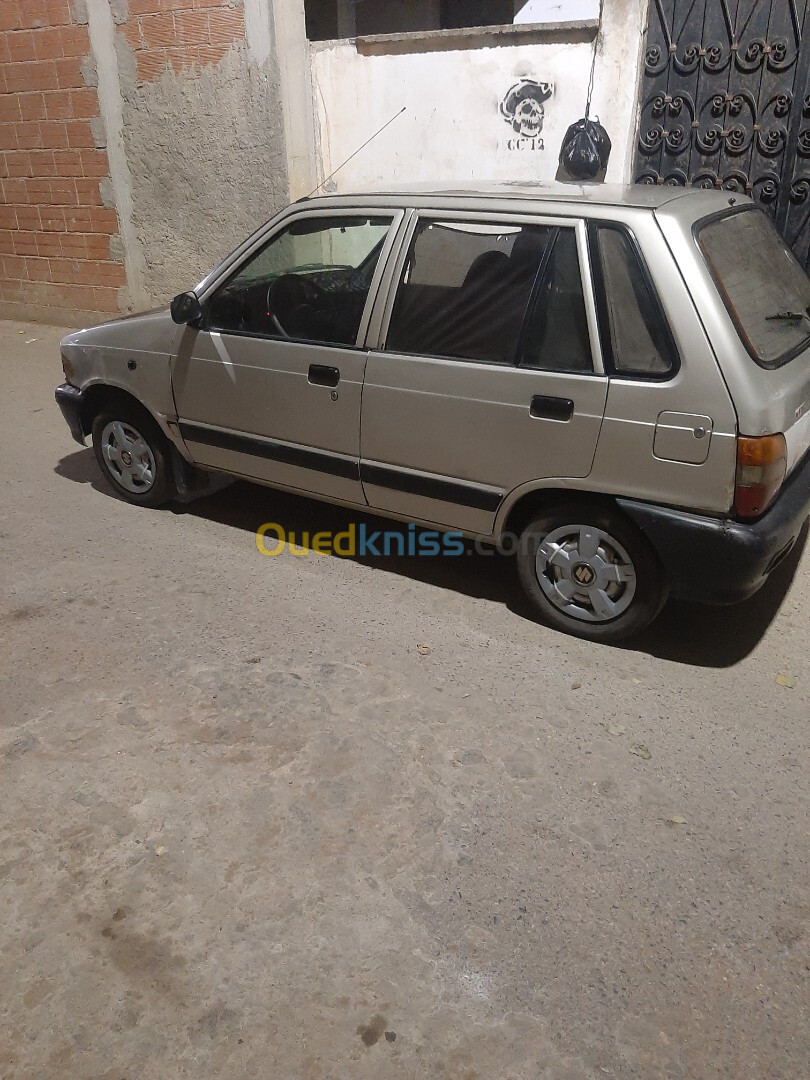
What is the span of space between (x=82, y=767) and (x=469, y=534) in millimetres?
1870

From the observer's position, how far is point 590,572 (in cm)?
363

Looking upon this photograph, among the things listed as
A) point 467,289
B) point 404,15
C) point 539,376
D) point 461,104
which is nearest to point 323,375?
point 467,289

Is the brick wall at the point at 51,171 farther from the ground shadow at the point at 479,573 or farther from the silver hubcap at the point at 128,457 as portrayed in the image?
the silver hubcap at the point at 128,457

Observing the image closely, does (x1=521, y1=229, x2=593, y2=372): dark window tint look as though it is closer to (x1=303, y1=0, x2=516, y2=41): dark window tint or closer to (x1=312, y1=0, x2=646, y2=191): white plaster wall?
(x1=312, y1=0, x2=646, y2=191): white plaster wall

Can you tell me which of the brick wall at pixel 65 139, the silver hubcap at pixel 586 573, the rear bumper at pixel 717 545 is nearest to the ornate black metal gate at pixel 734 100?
the brick wall at pixel 65 139

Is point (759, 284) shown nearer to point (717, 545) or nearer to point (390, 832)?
point (717, 545)

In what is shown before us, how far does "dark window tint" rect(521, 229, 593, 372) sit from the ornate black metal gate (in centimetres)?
385

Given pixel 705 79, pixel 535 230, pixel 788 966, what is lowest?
pixel 788 966

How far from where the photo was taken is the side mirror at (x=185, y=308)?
4.25 metres

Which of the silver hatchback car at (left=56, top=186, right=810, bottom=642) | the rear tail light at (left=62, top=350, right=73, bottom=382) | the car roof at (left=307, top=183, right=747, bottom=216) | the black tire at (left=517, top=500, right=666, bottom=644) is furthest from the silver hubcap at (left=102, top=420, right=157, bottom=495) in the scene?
the black tire at (left=517, top=500, right=666, bottom=644)

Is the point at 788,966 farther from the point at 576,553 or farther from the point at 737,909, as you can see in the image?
the point at 576,553

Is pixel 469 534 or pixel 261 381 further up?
pixel 261 381

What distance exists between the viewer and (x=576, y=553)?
364cm

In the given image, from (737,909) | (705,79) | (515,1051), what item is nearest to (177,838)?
(515,1051)
